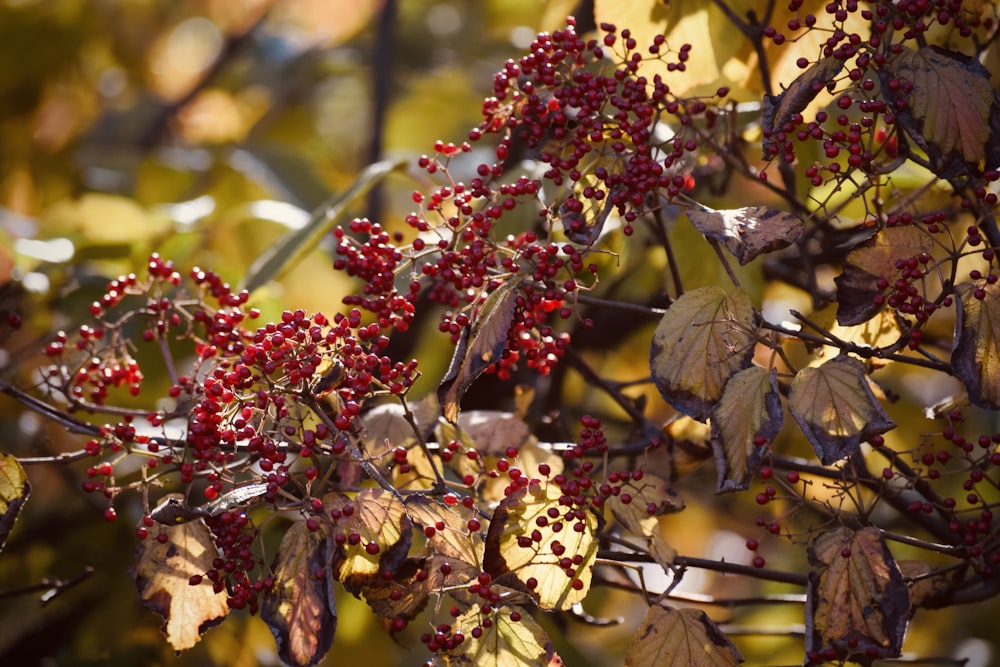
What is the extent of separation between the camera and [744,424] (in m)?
0.79

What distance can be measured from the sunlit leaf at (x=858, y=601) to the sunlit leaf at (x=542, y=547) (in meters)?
0.20

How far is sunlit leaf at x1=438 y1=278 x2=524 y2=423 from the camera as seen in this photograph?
80cm

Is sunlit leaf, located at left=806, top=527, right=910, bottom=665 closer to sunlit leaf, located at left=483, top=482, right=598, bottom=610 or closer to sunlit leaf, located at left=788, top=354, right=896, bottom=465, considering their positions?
sunlit leaf, located at left=788, top=354, right=896, bottom=465

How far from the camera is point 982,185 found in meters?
0.90

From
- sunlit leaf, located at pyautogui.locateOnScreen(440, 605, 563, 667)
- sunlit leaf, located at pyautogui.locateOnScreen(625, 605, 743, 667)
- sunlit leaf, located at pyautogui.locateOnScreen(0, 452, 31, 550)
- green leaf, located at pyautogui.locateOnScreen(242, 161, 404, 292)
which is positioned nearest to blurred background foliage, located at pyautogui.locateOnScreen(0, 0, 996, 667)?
green leaf, located at pyautogui.locateOnScreen(242, 161, 404, 292)

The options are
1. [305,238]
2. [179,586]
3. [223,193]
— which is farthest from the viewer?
[223,193]

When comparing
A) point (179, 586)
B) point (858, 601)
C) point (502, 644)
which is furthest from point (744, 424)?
point (179, 586)

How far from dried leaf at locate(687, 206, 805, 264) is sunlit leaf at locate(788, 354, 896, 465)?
0.12 meters

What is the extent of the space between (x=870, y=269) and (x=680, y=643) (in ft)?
1.29

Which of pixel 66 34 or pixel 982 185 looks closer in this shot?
pixel 982 185

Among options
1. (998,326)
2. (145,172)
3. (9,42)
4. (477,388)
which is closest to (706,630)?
(998,326)

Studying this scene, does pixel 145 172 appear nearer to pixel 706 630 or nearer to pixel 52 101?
pixel 52 101

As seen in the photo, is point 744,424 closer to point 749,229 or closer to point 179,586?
point 749,229

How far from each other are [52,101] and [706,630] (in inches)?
111
